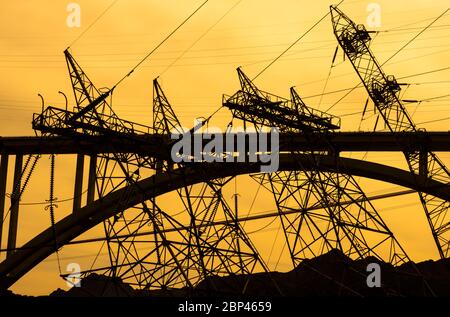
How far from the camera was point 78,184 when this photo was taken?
85.5 meters

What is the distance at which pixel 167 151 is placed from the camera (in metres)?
61.1

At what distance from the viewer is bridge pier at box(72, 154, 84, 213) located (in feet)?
279

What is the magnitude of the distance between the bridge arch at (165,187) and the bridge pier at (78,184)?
113 cm

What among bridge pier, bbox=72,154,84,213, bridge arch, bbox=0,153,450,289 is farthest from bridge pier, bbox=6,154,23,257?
bridge pier, bbox=72,154,84,213

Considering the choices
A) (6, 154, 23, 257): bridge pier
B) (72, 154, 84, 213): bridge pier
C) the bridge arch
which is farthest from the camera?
(6, 154, 23, 257): bridge pier

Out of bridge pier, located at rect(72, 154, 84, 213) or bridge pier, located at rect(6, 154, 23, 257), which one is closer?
bridge pier, located at rect(72, 154, 84, 213)

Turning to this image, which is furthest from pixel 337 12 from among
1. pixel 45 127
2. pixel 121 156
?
pixel 45 127

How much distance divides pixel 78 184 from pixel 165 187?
27.0 feet

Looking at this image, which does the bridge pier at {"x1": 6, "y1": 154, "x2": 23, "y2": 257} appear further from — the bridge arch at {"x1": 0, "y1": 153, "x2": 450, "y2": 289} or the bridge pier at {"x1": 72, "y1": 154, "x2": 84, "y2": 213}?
the bridge pier at {"x1": 72, "y1": 154, "x2": 84, "y2": 213}

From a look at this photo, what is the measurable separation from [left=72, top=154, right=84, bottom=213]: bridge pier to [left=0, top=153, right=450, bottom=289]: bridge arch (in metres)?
1.13

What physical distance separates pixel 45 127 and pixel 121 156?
6283 mm

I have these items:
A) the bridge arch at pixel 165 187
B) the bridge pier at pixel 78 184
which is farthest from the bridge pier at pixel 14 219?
the bridge pier at pixel 78 184

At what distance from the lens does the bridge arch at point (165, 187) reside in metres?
72.6
